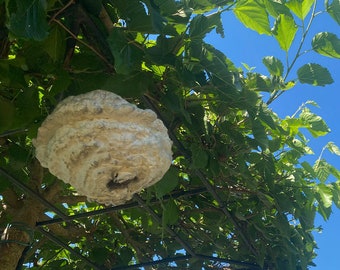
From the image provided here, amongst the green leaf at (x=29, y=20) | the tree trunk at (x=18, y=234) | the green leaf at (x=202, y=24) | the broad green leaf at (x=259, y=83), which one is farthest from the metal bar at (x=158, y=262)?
the green leaf at (x=29, y=20)

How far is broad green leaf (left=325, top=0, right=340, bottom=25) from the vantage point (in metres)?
1.47

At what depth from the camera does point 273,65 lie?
149 cm

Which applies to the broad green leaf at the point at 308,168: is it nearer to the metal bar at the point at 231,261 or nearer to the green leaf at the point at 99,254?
the metal bar at the point at 231,261

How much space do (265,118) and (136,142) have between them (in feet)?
1.67

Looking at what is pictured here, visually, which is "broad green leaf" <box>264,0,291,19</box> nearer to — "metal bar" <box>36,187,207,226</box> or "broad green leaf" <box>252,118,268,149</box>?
"broad green leaf" <box>252,118,268,149</box>

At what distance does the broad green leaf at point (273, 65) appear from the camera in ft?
4.88

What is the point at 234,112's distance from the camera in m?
1.69

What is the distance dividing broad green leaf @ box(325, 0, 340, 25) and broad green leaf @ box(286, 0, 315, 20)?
0.05 m

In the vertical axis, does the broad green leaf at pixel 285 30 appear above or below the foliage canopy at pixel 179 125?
above

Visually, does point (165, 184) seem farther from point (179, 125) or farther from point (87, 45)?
point (87, 45)

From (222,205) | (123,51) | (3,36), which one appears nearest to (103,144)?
(123,51)

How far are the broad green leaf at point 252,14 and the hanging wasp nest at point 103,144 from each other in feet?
1.40

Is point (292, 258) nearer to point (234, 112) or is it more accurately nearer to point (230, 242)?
point (230, 242)

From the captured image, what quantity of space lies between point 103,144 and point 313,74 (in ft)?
2.45
